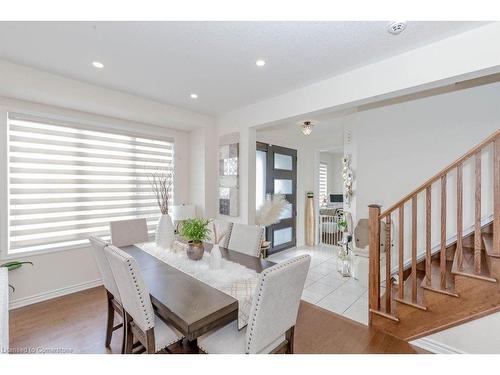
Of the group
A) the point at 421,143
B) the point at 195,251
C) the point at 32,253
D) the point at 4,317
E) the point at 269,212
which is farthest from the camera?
the point at 269,212

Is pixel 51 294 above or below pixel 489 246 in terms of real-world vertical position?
below

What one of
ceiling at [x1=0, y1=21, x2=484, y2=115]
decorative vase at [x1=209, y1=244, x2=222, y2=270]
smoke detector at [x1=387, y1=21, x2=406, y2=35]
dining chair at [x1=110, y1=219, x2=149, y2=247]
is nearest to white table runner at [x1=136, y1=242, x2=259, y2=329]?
decorative vase at [x1=209, y1=244, x2=222, y2=270]

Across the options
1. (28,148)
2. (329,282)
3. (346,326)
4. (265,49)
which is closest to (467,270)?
(346,326)

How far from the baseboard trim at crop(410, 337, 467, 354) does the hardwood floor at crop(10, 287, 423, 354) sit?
0.22 feet

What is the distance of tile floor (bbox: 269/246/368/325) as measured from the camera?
2748 mm

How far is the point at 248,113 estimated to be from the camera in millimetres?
3602

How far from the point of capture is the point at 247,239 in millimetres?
2617

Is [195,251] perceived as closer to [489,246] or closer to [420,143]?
[489,246]

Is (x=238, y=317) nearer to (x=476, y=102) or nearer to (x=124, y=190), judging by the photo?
(x=124, y=190)

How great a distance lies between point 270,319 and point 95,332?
198 centimetres

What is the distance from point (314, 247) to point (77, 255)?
4.63 m

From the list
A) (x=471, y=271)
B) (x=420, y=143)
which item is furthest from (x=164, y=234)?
(x=420, y=143)

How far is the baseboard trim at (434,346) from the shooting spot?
1.96 metres
